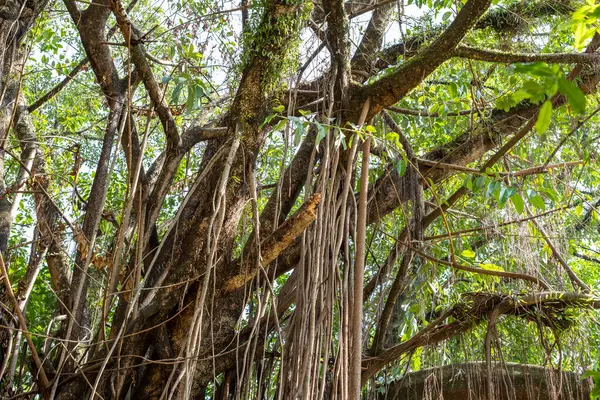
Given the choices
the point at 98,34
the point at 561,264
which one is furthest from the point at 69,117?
the point at 561,264

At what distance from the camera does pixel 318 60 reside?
2773 millimetres

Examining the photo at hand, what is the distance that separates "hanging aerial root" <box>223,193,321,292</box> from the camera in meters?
2.24

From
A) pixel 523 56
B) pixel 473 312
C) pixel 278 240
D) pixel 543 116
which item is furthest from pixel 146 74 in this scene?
pixel 543 116

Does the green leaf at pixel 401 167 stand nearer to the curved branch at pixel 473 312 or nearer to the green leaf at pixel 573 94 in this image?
the curved branch at pixel 473 312

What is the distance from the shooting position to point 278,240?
236 cm

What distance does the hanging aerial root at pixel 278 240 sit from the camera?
224cm

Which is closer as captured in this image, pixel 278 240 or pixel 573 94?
pixel 573 94

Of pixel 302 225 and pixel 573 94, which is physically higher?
pixel 302 225

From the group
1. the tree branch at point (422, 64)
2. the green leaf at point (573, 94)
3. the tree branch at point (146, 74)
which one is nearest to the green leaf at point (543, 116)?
the green leaf at point (573, 94)

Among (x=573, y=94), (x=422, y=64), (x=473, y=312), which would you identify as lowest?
(x=573, y=94)

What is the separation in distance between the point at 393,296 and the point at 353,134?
41.2 inches

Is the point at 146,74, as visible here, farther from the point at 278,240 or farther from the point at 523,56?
the point at 523,56

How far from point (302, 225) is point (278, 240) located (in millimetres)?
136

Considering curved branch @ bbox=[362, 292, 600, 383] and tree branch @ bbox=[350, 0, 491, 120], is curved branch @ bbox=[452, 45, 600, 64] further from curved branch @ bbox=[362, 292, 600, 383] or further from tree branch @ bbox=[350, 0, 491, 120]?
curved branch @ bbox=[362, 292, 600, 383]
